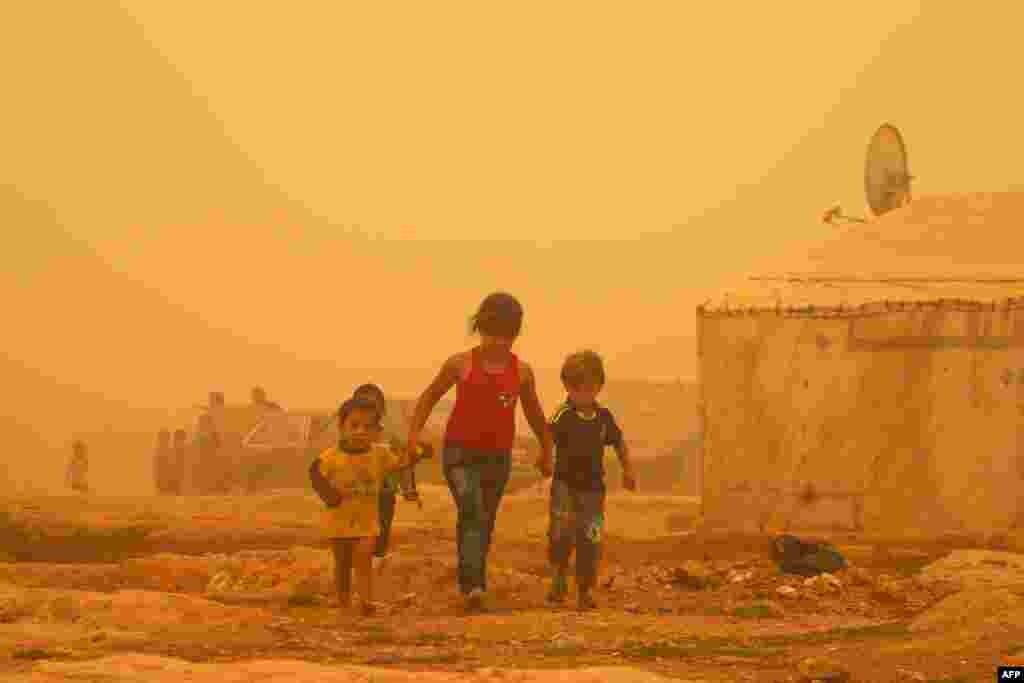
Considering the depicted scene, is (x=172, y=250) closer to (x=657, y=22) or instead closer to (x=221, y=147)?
(x=221, y=147)

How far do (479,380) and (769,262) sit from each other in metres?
5.91

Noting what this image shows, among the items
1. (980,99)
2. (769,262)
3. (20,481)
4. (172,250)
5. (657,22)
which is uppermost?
(657,22)

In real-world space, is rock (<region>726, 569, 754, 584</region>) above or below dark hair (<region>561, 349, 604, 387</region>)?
below

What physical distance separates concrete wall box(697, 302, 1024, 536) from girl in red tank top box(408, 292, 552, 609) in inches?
179

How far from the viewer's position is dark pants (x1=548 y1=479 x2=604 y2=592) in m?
7.45

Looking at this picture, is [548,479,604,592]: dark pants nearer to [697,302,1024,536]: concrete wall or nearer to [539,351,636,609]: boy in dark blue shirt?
[539,351,636,609]: boy in dark blue shirt

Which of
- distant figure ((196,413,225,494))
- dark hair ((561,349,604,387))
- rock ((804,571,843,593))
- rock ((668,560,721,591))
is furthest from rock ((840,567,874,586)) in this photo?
distant figure ((196,413,225,494))

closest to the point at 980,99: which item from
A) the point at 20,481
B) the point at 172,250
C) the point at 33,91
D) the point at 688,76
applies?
the point at 688,76

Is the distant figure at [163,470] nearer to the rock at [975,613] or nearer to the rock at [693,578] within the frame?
the rock at [693,578]

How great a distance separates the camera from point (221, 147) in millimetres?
107938

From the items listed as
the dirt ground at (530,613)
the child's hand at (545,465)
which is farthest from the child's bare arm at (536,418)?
the dirt ground at (530,613)

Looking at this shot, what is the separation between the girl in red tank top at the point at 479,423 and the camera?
23.8ft

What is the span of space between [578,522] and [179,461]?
14.5 m

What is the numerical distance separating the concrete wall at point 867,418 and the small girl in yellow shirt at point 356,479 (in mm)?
4899
